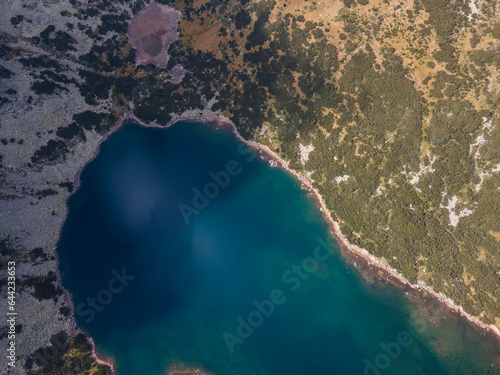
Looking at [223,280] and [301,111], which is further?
[301,111]

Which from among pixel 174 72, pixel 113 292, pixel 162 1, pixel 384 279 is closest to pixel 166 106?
pixel 174 72

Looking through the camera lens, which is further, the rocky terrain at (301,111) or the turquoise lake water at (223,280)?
the rocky terrain at (301,111)

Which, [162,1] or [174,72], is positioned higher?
[162,1]

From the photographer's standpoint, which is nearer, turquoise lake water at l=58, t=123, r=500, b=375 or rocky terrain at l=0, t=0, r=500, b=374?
turquoise lake water at l=58, t=123, r=500, b=375

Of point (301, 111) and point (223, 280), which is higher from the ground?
point (301, 111)

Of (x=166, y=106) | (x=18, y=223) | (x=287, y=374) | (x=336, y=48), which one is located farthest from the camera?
(x=166, y=106)

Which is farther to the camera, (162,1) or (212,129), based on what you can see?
(162,1)

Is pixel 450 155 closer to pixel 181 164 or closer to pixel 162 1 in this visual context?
pixel 181 164

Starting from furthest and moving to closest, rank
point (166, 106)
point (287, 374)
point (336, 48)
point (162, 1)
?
point (162, 1) → point (166, 106) → point (336, 48) → point (287, 374)
